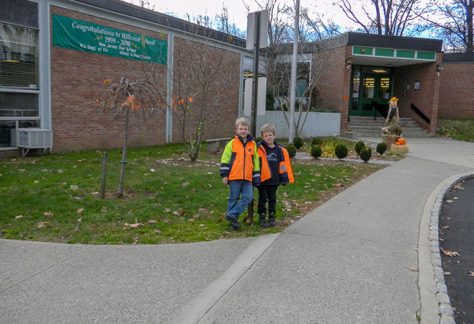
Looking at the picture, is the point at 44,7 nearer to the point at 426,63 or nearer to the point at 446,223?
the point at 446,223

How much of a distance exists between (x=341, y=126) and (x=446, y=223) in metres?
15.4

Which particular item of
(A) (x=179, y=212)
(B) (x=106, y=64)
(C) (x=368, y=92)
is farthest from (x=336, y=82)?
(A) (x=179, y=212)

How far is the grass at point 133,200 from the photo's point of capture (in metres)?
5.55

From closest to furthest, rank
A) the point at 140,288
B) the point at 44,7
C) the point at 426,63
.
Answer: the point at 140,288, the point at 44,7, the point at 426,63

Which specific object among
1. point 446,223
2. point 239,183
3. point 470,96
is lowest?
point 446,223

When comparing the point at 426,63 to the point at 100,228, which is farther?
the point at 426,63

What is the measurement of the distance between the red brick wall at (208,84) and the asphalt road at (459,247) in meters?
6.82

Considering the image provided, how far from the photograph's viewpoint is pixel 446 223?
693cm

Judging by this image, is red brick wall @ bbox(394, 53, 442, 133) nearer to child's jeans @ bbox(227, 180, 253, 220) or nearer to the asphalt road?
the asphalt road

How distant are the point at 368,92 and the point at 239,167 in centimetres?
2192

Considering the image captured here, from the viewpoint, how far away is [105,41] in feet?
46.6

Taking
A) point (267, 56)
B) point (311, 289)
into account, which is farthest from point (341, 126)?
point (311, 289)

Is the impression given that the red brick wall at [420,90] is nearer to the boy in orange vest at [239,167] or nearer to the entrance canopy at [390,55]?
the entrance canopy at [390,55]

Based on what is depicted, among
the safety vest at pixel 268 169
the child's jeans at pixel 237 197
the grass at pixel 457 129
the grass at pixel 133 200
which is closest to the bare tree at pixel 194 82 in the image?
the grass at pixel 133 200
